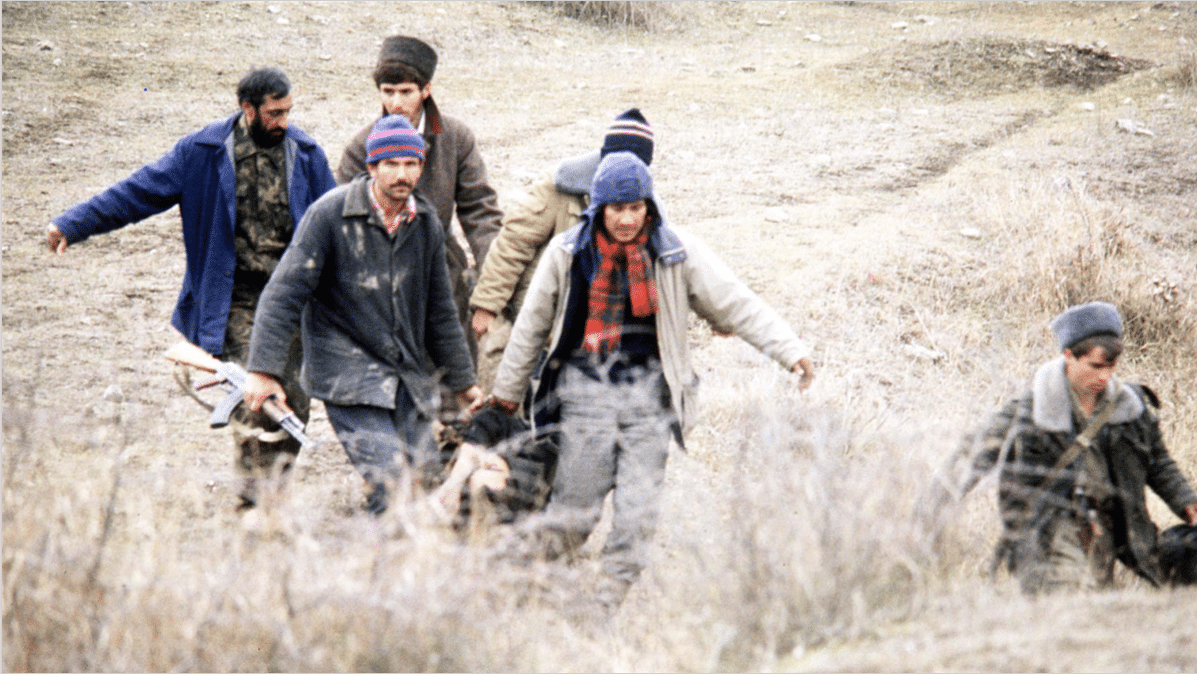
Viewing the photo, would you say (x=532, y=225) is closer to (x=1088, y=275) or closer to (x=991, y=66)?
(x=1088, y=275)

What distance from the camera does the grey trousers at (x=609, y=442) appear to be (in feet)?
12.1

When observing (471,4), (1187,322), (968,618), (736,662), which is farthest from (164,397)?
(471,4)

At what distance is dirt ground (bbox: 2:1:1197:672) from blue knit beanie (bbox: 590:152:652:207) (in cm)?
138

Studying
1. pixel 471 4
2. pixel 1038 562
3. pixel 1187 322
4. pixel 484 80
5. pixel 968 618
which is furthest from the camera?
pixel 471 4

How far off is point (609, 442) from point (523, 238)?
0.95 metres

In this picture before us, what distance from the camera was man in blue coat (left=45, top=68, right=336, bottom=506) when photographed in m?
4.14

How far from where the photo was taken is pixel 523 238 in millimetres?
4215

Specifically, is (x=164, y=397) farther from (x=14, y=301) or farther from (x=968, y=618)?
(x=968, y=618)

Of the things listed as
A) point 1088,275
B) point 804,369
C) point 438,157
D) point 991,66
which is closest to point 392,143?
point 438,157

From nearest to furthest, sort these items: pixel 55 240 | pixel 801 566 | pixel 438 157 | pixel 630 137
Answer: pixel 801 566 < pixel 55 240 < pixel 630 137 < pixel 438 157

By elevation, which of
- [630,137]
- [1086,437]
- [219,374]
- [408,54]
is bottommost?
[219,374]

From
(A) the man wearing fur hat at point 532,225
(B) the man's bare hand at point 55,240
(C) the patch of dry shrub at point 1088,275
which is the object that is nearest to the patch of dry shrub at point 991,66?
(C) the patch of dry shrub at point 1088,275

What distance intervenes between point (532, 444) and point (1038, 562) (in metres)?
1.77

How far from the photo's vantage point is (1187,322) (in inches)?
271
